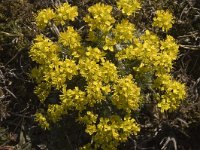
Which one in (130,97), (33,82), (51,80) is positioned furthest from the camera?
(33,82)

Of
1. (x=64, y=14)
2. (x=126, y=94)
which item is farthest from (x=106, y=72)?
(x=64, y=14)

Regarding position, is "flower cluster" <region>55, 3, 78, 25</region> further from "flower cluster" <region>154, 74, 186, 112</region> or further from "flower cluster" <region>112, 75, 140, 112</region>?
"flower cluster" <region>154, 74, 186, 112</region>

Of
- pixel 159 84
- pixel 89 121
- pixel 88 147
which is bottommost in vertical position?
pixel 88 147

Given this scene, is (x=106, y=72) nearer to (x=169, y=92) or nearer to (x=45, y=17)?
(x=169, y=92)

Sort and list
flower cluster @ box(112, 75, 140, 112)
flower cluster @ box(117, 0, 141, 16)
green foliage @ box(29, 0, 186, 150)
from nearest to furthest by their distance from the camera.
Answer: flower cluster @ box(112, 75, 140, 112)
green foliage @ box(29, 0, 186, 150)
flower cluster @ box(117, 0, 141, 16)

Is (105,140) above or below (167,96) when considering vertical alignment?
below

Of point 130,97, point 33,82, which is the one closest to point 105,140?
point 130,97

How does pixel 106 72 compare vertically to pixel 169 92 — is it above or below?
above

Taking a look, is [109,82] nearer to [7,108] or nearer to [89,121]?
[89,121]

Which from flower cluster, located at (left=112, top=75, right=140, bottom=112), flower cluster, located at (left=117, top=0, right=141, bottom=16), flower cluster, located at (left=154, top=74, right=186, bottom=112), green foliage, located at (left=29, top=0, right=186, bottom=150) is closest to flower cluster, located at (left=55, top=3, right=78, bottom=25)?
green foliage, located at (left=29, top=0, right=186, bottom=150)
